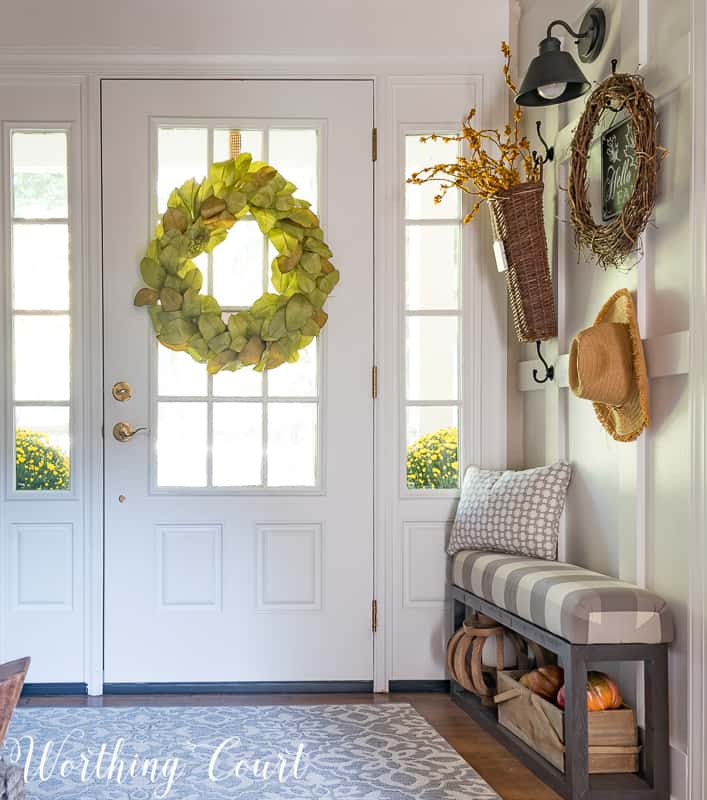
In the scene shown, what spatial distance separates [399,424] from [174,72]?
1.58 m

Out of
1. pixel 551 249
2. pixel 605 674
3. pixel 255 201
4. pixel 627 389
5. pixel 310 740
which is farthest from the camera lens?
pixel 255 201

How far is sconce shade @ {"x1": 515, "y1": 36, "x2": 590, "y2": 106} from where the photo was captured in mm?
2646

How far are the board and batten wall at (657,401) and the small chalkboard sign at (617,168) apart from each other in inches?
3.3

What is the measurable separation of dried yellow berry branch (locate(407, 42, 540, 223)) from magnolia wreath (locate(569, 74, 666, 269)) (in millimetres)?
408

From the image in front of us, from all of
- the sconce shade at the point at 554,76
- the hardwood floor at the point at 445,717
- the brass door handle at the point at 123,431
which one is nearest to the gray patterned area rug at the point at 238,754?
the hardwood floor at the point at 445,717

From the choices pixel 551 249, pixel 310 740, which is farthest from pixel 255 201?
pixel 310 740

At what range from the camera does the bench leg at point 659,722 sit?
7.71 feet

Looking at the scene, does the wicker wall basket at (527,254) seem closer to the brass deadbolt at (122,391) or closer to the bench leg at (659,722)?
the bench leg at (659,722)

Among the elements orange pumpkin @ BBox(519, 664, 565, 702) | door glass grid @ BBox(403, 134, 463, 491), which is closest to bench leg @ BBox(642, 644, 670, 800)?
orange pumpkin @ BBox(519, 664, 565, 702)

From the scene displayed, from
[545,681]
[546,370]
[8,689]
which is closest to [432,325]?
[546,370]

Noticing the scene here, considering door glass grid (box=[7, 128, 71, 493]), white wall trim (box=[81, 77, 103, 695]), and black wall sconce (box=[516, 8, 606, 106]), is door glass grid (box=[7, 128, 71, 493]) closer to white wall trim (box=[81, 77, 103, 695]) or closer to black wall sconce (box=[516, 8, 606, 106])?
white wall trim (box=[81, 77, 103, 695])

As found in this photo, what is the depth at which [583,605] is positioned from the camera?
2352mm

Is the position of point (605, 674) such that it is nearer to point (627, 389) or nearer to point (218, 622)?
point (627, 389)

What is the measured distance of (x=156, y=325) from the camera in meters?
3.49
